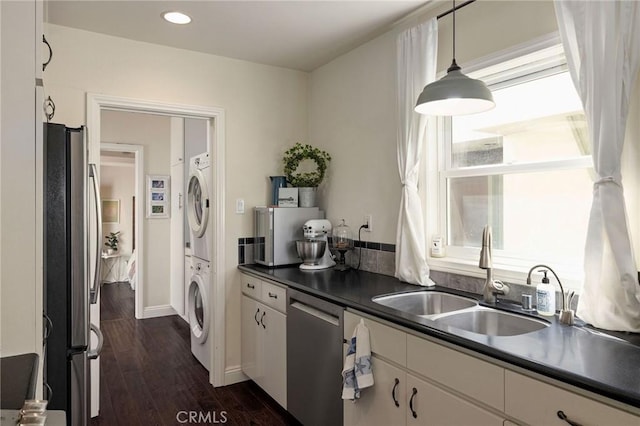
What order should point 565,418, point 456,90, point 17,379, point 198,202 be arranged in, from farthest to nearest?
1. point 198,202
2. point 456,90
3. point 565,418
4. point 17,379

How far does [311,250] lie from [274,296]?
1.53 ft

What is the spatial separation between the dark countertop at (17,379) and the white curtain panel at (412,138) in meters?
1.93

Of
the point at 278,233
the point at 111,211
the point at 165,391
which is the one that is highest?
the point at 111,211

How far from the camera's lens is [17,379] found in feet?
3.05

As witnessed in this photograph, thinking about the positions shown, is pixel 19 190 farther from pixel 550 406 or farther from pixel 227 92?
pixel 227 92

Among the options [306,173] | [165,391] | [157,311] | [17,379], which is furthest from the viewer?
[157,311]

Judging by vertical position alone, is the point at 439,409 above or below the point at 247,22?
below

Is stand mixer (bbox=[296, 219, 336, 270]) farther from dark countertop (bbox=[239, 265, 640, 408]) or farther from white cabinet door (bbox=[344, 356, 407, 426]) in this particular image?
white cabinet door (bbox=[344, 356, 407, 426])

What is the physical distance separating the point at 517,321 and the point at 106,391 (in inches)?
117

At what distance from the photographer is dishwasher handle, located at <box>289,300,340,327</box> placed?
85.6 inches

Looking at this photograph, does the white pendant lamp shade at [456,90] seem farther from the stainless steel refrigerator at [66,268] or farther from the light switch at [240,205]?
the light switch at [240,205]

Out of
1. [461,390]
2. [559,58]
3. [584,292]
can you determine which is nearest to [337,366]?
[461,390]

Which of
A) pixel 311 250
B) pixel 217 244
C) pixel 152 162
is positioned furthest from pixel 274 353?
pixel 152 162

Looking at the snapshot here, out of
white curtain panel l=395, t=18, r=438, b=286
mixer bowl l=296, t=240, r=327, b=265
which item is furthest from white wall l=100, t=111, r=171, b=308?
white curtain panel l=395, t=18, r=438, b=286
